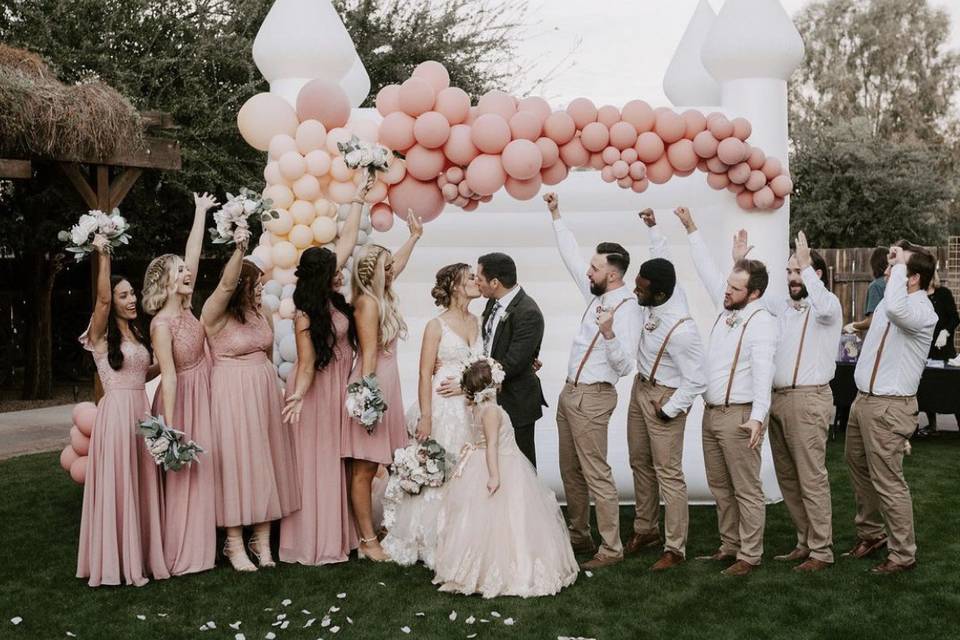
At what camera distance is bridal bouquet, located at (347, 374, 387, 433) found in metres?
4.97

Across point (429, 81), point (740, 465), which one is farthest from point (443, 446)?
point (429, 81)

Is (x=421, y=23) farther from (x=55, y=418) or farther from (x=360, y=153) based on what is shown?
(x=360, y=153)

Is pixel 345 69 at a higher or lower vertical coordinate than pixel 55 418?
higher

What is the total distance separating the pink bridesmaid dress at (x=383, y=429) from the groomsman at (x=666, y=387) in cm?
128

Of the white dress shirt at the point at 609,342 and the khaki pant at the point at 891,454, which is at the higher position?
the white dress shirt at the point at 609,342

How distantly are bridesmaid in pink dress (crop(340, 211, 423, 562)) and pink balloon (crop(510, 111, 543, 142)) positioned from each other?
0.80 metres

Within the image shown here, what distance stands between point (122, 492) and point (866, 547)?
12.7ft

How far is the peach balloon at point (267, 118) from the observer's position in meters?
5.80

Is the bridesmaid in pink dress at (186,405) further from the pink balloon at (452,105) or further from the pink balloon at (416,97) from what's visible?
the pink balloon at (452,105)

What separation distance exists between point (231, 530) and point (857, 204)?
22.3 m

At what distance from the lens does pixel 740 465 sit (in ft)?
16.1

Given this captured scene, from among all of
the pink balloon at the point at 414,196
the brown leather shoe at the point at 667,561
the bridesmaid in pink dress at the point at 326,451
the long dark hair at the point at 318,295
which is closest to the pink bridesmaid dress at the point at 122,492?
the bridesmaid in pink dress at the point at 326,451

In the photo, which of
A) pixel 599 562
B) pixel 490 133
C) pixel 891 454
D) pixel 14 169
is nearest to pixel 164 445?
pixel 599 562

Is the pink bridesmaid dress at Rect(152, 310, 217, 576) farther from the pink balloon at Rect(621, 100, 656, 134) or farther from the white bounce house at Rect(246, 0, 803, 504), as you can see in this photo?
the pink balloon at Rect(621, 100, 656, 134)
